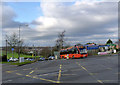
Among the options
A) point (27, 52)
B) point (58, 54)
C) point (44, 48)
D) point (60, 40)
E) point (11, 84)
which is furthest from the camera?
point (27, 52)

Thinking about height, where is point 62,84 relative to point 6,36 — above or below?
below

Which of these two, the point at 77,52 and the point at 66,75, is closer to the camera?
the point at 66,75

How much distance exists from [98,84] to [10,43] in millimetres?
58550

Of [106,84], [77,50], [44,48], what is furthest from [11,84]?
[44,48]

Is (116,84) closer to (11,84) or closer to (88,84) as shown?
(88,84)

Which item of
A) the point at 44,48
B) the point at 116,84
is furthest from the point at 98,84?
the point at 44,48

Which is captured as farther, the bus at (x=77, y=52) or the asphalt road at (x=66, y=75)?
the bus at (x=77, y=52)

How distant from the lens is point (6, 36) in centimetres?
6006

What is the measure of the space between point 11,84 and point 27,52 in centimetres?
9467

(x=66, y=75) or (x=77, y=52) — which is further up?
(x=77, y=52)

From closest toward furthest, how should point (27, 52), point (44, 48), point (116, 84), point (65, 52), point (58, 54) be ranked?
point (116, 84), point (65, 52), point (58, 54), point (44, 48), point (27, 52)

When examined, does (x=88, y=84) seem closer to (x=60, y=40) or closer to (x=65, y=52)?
(x=65, y=52)

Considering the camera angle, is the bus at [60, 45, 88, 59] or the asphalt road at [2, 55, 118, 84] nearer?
the asphalt road at [2, 55, 118, 84]

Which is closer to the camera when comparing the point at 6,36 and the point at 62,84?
the point at 62,84
